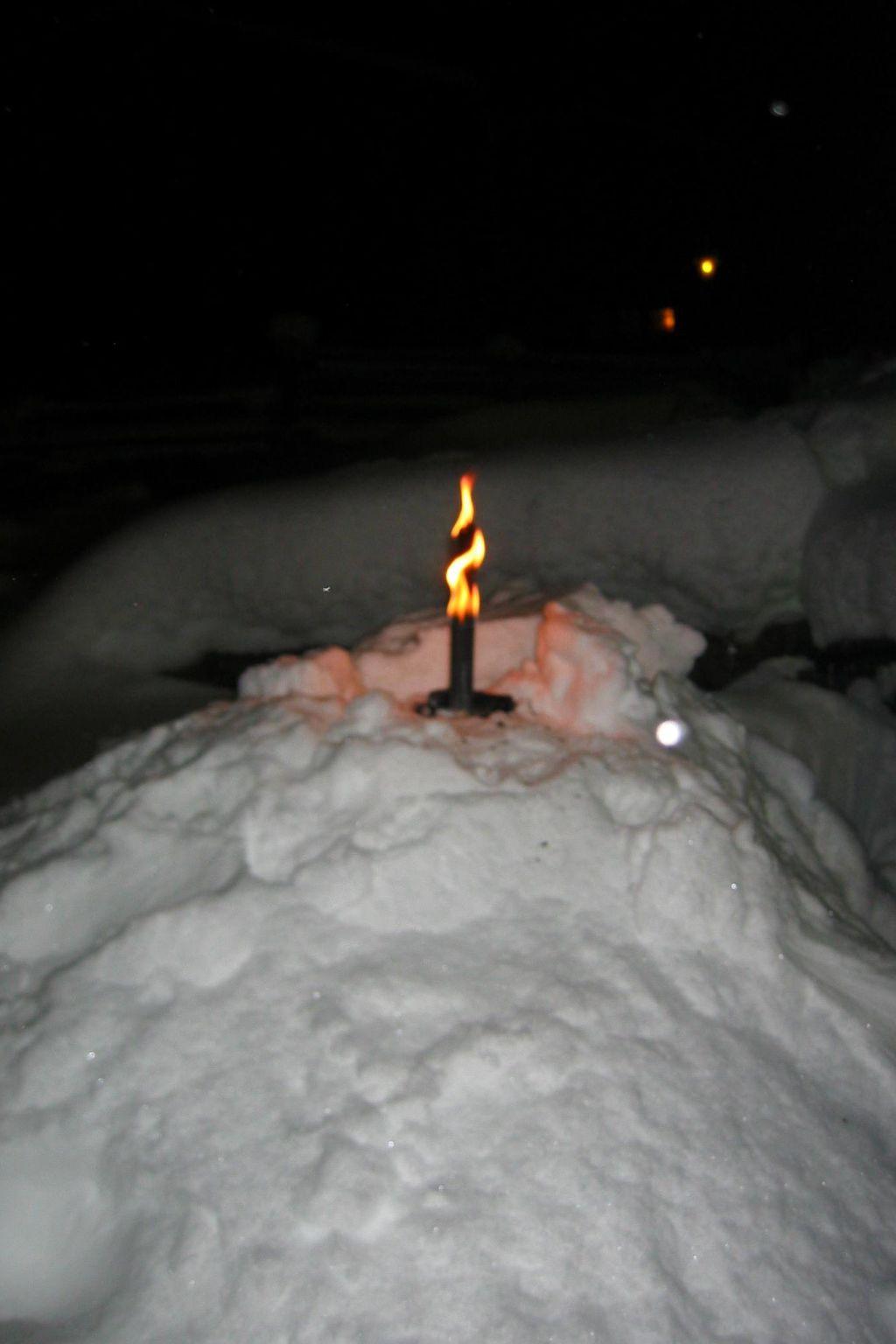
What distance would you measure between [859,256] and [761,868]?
8.62 m

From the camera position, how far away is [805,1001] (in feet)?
5.16

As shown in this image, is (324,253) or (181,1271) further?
(324,253)

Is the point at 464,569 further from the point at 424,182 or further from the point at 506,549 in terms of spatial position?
the point at 424,182

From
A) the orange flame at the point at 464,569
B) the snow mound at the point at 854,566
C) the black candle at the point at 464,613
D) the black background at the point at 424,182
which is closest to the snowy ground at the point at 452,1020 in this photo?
the black candle at the point at 464,613

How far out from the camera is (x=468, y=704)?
2076mm

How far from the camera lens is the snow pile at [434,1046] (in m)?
1.14

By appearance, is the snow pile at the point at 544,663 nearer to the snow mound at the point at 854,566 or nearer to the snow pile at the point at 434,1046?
the snow pile at the point at 434,1046

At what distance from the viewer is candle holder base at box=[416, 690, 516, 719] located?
2.07 meters

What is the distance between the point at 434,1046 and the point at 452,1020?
53 millimetres

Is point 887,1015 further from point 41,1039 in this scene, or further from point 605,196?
point 605,196

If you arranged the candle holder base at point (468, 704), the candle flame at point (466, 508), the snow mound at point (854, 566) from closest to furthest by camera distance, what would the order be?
the candle flame at point (466, 508)
the candle holder base at point (468, 704)
the snow mound at point (854, 566)

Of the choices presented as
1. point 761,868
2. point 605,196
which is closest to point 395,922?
point 761,868

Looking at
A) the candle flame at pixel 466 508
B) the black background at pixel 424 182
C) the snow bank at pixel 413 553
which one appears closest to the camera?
the candle flame at pixel 466 508

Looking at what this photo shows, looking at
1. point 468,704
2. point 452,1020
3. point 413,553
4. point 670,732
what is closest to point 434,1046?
point 452,1020
